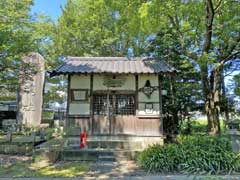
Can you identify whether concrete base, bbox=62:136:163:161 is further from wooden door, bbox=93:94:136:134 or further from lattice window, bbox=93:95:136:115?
lattice window, bbox=93:95:136:115

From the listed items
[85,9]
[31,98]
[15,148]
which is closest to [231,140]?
[15,148]

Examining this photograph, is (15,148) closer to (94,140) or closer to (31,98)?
(94,140)

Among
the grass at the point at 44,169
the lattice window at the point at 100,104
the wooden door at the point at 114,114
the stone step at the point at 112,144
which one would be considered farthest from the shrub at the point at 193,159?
the lattice window at the point at 100,104

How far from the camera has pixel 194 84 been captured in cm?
1477

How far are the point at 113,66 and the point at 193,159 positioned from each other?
20.1 feet

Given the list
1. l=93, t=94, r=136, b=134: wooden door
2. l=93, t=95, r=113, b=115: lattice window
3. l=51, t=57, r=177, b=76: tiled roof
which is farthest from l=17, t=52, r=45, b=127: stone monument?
l=93, t=94, r=136, b=134: wooden door

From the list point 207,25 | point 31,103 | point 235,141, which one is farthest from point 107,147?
point 31,103

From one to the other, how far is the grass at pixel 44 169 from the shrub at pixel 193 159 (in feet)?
6.53

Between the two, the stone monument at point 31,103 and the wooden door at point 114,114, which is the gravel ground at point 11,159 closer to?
the wooden door at point 114,114

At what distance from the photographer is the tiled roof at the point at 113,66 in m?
10.6

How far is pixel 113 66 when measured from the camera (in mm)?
11609

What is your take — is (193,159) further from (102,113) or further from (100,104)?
(100,104)

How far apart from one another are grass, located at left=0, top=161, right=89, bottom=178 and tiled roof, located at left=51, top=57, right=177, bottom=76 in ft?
13.6

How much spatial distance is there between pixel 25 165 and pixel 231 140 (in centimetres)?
670
